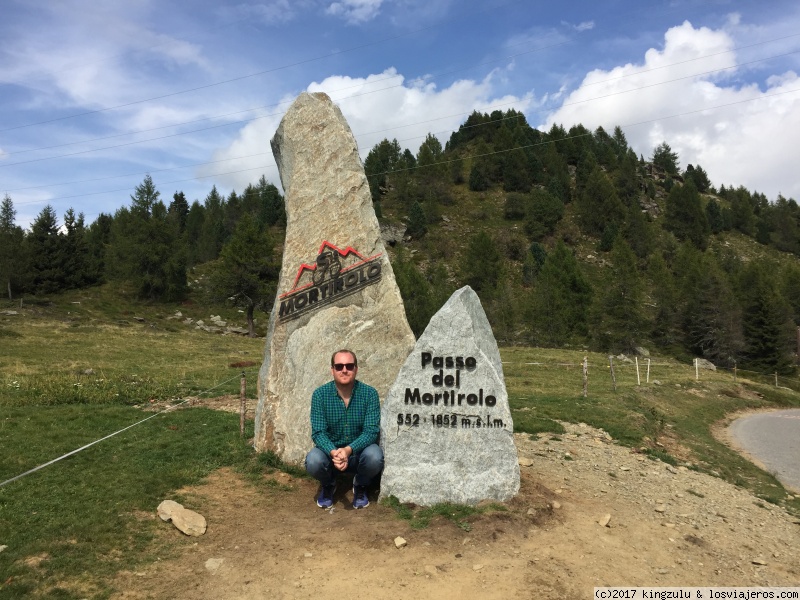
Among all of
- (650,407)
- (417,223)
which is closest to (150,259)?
(417,223)

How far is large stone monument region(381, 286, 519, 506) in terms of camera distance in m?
6.84

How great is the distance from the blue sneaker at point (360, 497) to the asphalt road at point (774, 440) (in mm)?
10478

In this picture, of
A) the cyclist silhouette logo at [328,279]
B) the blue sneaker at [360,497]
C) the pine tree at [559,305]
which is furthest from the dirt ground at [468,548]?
the pine tree at [559,305]

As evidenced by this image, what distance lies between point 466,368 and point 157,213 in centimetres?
6583

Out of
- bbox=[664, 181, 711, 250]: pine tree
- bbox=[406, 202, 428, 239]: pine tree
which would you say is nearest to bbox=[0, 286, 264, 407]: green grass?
bbox=[406, 202, 428, 239]: pine tree

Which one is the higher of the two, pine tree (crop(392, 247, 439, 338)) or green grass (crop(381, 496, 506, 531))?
pine tree (crop(392, 247, 439, 338))

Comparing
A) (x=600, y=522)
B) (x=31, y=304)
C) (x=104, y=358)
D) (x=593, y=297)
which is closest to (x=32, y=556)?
(x=600, y=522)

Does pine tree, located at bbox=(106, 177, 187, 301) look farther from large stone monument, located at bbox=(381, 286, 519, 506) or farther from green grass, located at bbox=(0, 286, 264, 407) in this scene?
large stone monument, located at bbox=(381, 286, 519, 506)

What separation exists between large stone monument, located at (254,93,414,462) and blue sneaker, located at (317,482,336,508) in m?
1.29

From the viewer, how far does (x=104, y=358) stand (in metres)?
23.7

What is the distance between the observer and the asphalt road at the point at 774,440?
13.1m

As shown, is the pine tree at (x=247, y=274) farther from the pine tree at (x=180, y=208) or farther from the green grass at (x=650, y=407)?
the pine tree at (x=180, y=208)

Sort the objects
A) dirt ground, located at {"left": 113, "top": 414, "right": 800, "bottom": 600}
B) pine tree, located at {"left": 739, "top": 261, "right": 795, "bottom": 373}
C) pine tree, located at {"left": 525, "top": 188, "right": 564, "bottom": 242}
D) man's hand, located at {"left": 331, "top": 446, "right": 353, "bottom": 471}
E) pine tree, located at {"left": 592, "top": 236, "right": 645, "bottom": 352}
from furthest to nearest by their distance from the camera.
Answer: pine tree, located at {"left": 525, "top": 188, "right": 564, "bottom": 242} → pine tree, located at {"left": 592, "top": 236, "right": 645, "bottom": 352} → pine tree, located at {"left": 739, "top": 261, "right": 795, "bottom": 373} → man's hand, located at {"left": 331, "top": 446, "right": 353, "bottom": 471} → dirt ground, located at {"left": 113, "top": 414, "right": 800, "bottom": 600}

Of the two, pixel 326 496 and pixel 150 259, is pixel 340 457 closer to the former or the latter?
pixel 326 496
